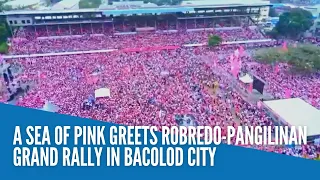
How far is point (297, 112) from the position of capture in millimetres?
13422

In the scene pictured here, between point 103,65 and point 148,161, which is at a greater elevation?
point 148,161

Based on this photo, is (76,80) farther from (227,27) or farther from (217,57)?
(227,27)

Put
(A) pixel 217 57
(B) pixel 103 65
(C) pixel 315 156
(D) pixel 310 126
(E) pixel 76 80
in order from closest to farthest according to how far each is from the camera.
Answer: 1. (C) pixel 315 156
2. (D) pixel 310 126
3. (E) pixel 76 80
4. (B) pixel 103 65
5. (A) pixel 217 57

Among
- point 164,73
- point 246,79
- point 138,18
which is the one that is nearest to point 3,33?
point 138,18

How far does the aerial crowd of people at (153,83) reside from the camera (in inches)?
529

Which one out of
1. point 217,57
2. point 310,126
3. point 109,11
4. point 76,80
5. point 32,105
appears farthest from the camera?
point 109,11

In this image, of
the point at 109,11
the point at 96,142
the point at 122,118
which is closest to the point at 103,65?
the point at 122,118

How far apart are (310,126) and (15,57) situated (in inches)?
717

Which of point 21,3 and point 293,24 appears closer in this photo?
point 293,24

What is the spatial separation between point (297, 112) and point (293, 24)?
16.6 metres

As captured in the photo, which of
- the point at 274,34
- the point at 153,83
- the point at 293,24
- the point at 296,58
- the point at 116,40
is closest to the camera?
the point at 153,83

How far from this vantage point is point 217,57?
75.0 feet

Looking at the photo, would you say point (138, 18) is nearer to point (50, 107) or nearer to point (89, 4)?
point (89, 4)

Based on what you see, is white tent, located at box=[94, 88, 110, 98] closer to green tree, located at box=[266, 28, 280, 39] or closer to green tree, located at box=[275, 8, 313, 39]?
green tree, located at box=[266, 28, 280, 39]
